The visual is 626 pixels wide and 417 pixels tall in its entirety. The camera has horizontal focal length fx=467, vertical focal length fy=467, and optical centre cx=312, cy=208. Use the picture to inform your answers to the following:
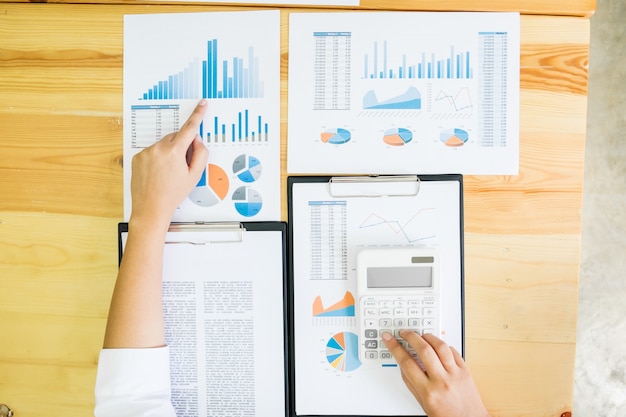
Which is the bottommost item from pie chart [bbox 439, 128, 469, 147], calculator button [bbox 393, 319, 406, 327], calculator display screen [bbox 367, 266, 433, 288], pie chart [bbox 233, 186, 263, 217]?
calculator button [bbox 393, 319, 406, 327]

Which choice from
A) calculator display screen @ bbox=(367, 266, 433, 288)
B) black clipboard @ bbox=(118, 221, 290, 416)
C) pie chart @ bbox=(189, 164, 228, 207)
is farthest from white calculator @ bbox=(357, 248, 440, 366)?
pie chart @ bbox=(189, 164, 228, 207)

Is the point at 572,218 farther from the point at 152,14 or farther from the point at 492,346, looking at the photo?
the point at 152,14

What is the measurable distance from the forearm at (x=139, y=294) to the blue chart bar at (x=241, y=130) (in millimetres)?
177

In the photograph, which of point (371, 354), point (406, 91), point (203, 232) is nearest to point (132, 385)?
point (203, 232)

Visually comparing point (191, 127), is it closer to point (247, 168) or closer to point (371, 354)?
point (247, 168)

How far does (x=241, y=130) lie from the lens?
A: 0.77m

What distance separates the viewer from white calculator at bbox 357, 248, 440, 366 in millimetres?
729

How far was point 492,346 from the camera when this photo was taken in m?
0.76

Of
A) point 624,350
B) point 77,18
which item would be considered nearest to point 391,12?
point 77,18

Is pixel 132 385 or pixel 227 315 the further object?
pixel 227 315

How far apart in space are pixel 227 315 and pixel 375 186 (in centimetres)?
32

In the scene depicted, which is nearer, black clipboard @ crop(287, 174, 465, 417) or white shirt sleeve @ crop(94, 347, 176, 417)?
white shirt sleeve @ crop(94, 347, 176, 417)

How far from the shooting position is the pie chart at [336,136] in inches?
30.2

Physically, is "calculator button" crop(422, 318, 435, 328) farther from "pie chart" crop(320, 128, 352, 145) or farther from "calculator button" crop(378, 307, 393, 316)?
"pie chart" crop(320, 128, 352, 145)
